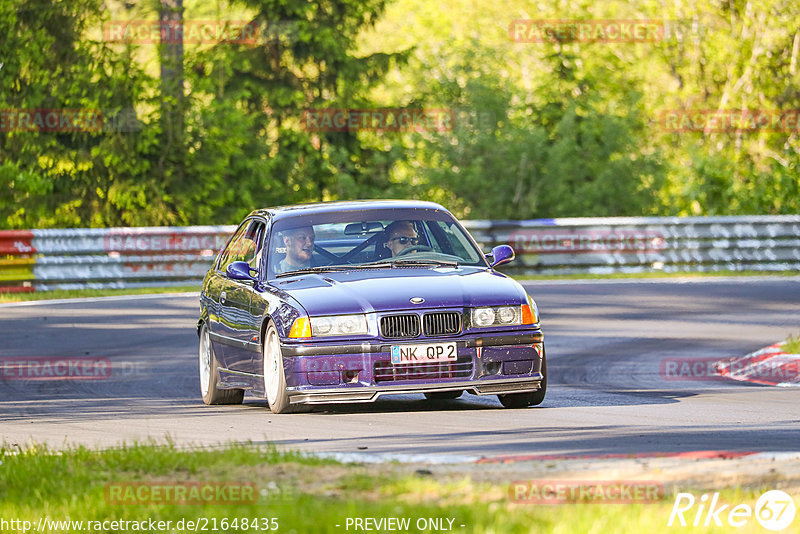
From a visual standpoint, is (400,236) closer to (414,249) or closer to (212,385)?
(414,249)

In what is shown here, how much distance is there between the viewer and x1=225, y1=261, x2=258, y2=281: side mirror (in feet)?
38.9

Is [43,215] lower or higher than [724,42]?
lower

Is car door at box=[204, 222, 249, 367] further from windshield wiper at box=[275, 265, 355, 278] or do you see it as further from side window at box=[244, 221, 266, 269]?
windshield wiper at box=[275, 265, 355, 278]

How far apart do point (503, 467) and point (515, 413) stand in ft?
10.9

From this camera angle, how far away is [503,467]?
24.0ft

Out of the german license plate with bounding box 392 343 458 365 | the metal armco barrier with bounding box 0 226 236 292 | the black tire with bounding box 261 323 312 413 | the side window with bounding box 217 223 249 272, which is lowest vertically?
the metal armco barrier with bounding box 0 226 236 292

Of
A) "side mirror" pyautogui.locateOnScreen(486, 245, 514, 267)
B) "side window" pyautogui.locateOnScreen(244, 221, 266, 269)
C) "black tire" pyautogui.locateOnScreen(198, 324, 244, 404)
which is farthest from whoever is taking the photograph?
"black tire" pyautogui.locateOnScreen(198, 324, 244, 404)

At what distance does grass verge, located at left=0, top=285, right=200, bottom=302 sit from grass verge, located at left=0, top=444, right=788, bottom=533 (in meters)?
15.7

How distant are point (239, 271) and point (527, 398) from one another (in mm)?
2539

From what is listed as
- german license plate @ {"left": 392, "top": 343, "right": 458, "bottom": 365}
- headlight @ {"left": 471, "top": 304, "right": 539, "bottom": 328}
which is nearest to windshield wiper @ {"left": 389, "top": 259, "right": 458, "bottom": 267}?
headlight @ {"left": 471, "top": 304, "right": 539, "bottom": 328}

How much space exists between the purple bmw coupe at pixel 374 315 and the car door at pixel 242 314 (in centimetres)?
2

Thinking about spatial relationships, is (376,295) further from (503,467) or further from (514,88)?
(514,88)

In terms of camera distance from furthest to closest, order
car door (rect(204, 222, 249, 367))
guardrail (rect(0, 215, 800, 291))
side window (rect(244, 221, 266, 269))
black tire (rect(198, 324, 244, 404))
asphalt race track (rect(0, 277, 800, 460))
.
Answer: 1. guardrail (rect(0, 215, 800, 291))
2. black tire (rect(198, 324, 244, 404))
3. car door (rect(204, 222, 249, 367))
4. side window (rect(244, 221, 266, 269))
5. asphalt race track (rect(0, 277, 800, 460))

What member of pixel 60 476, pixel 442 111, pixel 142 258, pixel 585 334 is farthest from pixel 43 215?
pixel 60 476
